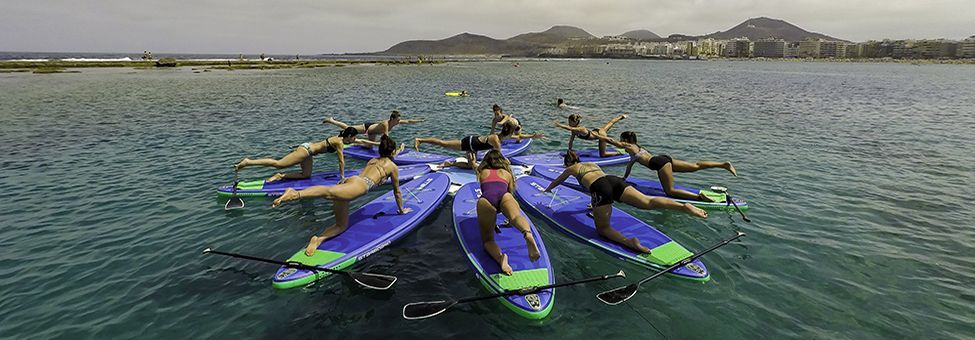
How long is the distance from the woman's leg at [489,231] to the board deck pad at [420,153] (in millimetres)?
8544

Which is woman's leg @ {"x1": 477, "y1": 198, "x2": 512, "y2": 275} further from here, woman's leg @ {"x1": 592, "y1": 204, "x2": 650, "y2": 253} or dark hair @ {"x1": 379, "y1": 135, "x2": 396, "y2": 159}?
dark hair @ {"x1": 379, "y1": 135, "x2": 396, "y2": 159}

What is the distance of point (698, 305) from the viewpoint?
805 cm

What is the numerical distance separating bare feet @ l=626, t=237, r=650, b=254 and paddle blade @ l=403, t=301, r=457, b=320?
4314 mm

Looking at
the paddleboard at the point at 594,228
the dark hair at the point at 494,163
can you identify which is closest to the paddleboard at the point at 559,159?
the paddleboard at the point at 594,228

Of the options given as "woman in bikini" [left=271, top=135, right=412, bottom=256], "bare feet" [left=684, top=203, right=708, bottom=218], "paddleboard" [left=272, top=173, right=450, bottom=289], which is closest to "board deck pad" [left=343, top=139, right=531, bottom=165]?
"paddleboard" [left=272, top=173, right=450, bottom=289]

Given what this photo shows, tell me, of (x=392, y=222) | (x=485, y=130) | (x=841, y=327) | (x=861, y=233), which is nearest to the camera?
(x=841, y=327)

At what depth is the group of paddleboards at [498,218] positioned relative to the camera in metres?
7.84

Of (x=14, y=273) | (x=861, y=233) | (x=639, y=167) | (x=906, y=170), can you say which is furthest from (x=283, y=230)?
(x=906, y=170)

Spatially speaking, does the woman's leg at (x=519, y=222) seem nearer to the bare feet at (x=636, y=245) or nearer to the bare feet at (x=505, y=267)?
the bare feet at (x=505, y=267)

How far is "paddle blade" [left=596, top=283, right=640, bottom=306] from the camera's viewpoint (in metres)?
7.68

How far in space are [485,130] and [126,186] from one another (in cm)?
1790

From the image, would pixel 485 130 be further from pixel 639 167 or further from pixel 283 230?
pixel 283 230

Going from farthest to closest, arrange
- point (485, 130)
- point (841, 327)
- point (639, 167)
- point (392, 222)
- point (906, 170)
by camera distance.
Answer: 1. point (485, 130)
2. point (639, 167)
3. point (906, 170)
4. point (392, 222)
5. point (841, 327)

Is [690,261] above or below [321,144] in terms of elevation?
below
